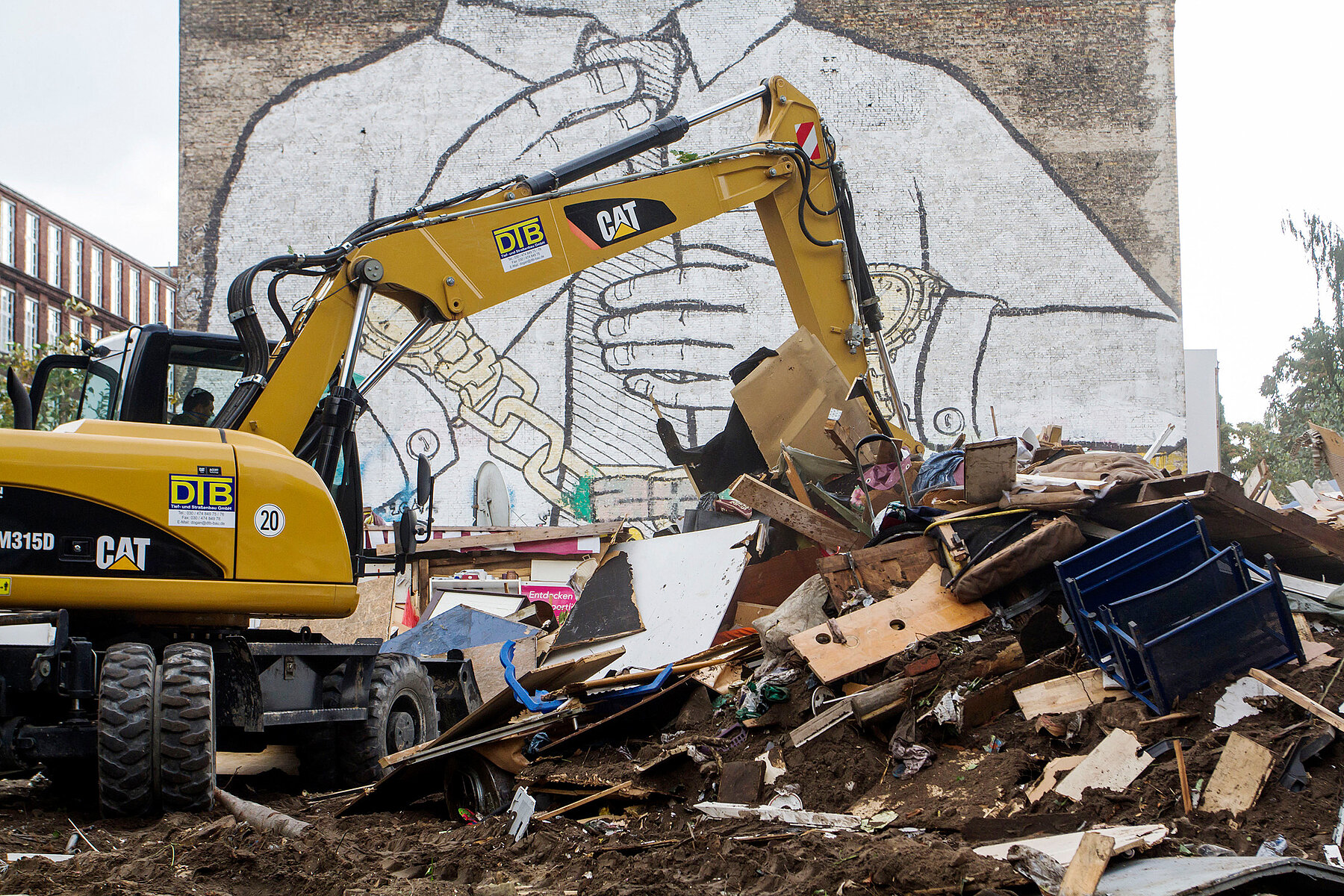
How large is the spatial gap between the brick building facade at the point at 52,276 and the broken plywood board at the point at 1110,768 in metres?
38.9

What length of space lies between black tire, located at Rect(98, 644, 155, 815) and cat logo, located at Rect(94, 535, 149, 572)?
37 cm

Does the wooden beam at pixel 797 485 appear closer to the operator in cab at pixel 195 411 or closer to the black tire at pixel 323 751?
the black tire at pixel 323 751

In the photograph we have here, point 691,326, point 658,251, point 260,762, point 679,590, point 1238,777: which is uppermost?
point 658,251

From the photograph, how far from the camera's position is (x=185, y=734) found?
15.1 feet

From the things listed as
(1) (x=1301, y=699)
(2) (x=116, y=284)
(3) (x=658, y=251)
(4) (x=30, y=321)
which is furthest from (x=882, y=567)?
(2) (x=116, y=284)

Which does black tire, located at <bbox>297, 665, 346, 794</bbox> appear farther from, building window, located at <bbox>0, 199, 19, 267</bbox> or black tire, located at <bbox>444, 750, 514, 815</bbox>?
building window, located at <bbox>0, 199, 19, 267</bbox>

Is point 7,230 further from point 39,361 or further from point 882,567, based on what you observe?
point 882,567

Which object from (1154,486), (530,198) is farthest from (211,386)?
(1154,486)

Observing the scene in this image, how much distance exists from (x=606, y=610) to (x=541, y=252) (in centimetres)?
235

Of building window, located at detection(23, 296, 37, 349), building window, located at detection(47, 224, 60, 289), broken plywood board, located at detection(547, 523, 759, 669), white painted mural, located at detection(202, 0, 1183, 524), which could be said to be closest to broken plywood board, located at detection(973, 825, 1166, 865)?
broken plywood board, located at detection(547, 523, 759, 669)

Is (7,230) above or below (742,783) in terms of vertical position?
above

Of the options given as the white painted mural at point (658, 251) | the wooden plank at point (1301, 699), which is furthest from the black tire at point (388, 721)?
the white painted mural at point (658, 251)

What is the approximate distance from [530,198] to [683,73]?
37.7 ft

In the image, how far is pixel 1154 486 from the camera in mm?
5242
